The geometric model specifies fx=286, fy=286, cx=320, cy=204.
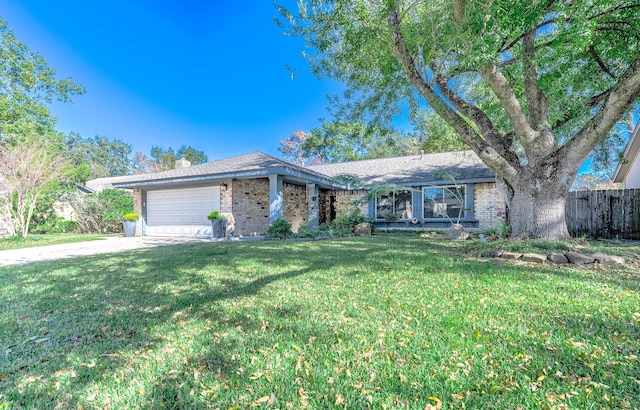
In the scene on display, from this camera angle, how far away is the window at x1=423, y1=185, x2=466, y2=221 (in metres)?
12.2

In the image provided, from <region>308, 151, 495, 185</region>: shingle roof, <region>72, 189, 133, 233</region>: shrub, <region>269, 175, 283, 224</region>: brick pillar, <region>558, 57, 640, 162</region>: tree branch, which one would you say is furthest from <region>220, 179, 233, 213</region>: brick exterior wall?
<region>558, 57, 640, 162</region>: tree branch

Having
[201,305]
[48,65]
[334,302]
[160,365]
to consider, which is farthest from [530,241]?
[48,65]

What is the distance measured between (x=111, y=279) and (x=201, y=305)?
2.30 metres

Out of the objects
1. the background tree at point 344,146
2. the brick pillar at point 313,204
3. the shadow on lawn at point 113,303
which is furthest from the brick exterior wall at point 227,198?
the background tree at point 344,146

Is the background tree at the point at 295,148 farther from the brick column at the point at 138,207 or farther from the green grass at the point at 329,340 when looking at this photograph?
the green grass at the point at 329,340

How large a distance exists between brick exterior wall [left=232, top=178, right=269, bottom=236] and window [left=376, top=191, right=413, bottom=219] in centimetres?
541

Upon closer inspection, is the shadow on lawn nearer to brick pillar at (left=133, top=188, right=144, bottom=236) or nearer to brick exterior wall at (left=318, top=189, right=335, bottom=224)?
brick pillar at (left=133, top=188, right=144, bottom=236)

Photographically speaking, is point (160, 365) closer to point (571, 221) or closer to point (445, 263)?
point (445, 263)

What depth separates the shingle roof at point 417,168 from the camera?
12266 mm

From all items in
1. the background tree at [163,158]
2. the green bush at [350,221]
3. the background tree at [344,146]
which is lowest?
the green bush at [350,221]

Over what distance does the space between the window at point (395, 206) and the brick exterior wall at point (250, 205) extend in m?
5.41

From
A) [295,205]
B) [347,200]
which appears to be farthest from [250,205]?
[347,200]

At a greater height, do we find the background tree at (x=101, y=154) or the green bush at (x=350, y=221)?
the background tree at (x=101, y=154)

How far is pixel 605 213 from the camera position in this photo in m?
9.23
